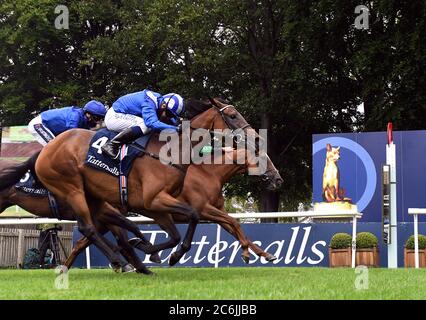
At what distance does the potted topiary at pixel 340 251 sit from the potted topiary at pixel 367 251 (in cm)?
21

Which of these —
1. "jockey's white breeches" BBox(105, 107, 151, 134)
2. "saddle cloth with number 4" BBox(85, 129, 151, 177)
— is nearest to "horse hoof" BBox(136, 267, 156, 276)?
"saddle cloth with number 4" BBox(85, 129, 151, 177)

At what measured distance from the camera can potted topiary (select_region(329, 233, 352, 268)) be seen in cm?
1195

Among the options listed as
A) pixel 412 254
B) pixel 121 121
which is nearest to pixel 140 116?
pixel 121 121

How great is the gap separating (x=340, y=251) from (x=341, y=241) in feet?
0.58

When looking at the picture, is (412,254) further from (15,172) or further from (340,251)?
(15,172)

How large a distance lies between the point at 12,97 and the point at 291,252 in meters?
15.4

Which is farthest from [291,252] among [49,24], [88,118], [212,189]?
[49,24]

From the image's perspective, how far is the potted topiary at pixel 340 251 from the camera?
1195cm

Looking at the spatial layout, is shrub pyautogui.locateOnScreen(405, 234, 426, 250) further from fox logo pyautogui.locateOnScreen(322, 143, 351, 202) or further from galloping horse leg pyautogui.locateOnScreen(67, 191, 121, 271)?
galloping horse leg pyautogui.locateOnScreen(67, 191, 121, 271)

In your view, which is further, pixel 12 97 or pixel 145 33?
pixel 12 97

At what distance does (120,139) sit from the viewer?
7.52 m
